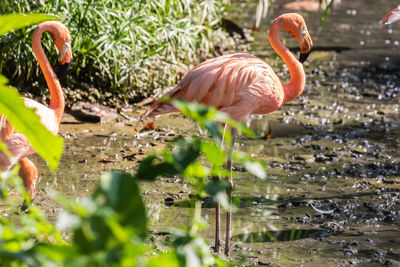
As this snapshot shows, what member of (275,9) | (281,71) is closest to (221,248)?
(281,71)

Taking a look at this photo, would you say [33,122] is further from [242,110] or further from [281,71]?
[281,71]

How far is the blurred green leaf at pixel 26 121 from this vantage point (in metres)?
0.78

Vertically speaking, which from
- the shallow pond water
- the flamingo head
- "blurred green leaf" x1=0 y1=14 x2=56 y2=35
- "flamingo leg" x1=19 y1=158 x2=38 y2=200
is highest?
"blurred green leaf" x1=0 y1=14 x2=56 y2=35

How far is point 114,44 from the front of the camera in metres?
4.54

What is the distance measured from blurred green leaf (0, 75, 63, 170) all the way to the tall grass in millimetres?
3649

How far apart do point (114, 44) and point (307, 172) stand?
5.78 ft

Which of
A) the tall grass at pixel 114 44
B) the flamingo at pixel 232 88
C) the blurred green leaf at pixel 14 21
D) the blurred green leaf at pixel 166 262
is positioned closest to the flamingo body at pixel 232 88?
the flamingo at pixel 232 88

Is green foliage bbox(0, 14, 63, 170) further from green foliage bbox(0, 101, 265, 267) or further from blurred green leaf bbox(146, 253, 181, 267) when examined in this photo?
blurred green leaf bbox(146, 253, 181, 267)

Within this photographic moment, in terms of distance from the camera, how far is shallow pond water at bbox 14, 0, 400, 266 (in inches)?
116

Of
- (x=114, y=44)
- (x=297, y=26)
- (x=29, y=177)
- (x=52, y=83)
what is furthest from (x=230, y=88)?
(x=114, y=44)

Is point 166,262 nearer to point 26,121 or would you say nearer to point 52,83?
point 26,121

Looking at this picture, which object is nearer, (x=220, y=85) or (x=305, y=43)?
(x=220, y=85)

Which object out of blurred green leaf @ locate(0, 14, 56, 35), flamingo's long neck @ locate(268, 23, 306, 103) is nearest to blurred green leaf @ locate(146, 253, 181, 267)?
blurred green leaf @ locate(0, 14, 56, 35)

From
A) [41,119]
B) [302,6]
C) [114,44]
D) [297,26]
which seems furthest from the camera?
[302,6]
